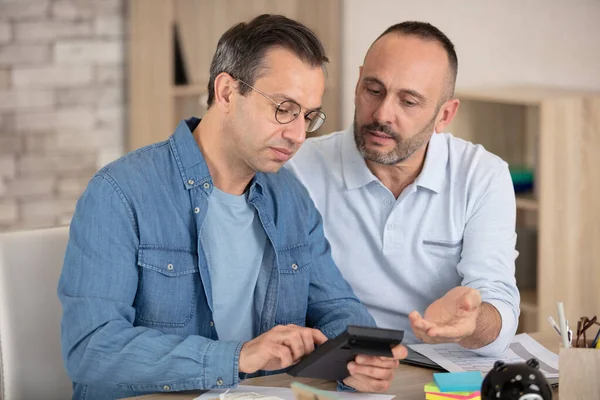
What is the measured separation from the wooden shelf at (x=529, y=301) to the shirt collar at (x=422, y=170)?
1.41 metres

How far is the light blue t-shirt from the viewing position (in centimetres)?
187

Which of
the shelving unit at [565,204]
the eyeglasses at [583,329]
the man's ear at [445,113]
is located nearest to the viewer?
the eyeglasses at [583,329]

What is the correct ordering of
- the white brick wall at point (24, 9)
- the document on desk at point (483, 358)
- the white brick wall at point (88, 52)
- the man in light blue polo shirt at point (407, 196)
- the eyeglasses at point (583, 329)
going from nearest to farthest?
the eyeglasses at point (583, 329) < the document on desk at point (483, 358) < the man in light blue polo shirt at point (407, 196) < the white brick wall at point (24, 9) < the white brick wall at point (88, 52)

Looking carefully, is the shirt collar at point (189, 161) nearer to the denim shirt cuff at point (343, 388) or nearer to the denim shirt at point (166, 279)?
the denim shirt at point (166, 279)

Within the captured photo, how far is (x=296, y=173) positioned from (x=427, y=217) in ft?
1.11

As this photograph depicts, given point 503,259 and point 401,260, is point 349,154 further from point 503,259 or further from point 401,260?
point 503,259

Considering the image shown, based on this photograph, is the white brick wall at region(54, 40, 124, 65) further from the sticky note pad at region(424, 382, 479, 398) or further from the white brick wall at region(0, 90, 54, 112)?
the sticky note pad at region(424, 382, 479, 398)

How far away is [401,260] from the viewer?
2.20 m

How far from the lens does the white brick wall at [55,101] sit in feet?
11.6

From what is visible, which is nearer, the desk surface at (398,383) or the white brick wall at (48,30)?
the desk surface at (398,383)

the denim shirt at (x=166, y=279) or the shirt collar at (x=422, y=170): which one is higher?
the shirt collar at (x=422, y=170)

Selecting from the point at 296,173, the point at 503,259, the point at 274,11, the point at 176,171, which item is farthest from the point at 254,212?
the point at 274,11

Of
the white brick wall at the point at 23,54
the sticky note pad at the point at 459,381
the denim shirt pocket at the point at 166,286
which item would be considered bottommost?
Answer: the sticky note pad at the point at 459,381

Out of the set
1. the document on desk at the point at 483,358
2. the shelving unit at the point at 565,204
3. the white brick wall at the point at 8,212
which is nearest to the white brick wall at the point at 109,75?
the white brick wall at the point at 8,212
